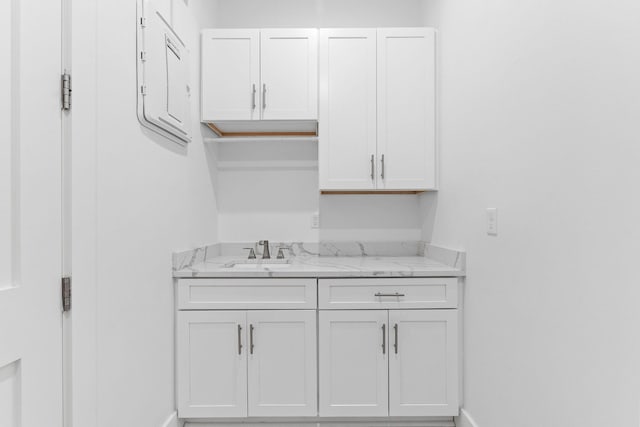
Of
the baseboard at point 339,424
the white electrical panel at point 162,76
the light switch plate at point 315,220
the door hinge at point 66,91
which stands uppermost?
the white electrical panel at point 162,76

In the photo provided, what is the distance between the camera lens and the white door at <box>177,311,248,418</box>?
73.6 inches

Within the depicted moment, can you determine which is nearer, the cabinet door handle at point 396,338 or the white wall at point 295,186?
the cabinet door handle at point 396,338

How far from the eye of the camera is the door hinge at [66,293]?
107cm

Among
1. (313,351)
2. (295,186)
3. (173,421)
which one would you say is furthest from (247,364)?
(295,186)

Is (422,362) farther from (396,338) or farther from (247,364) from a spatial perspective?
(247,364)

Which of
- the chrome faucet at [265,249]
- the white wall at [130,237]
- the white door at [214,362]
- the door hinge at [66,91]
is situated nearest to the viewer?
the door hinge at [66,91]

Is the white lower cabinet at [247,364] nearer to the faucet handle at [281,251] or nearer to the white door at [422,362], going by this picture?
the white door at [422,362]

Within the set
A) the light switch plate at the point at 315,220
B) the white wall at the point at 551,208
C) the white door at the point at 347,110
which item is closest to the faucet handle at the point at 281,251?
the light switch plate at the point at 315,220

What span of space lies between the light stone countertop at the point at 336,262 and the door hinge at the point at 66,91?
94 centimetres

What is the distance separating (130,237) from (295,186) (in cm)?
133

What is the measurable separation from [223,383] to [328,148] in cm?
140

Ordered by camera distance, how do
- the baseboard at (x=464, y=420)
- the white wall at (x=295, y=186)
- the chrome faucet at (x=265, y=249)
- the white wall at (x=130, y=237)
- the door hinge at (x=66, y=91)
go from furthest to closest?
the white wall at (x=295, y=186)
the chrome faucet at (x=265, y=249)
the baseboard at (x=464, y=420)
the white wall at (x=130, y=237)
the door hinge at (x=66, y=91)

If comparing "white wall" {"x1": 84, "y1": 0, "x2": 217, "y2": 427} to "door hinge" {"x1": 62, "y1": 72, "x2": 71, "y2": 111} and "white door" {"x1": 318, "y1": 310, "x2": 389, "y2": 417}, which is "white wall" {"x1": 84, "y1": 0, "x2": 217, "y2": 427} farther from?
"white door" {"x1": 318, "y1": 310, "x2": 389, "y2": 417}

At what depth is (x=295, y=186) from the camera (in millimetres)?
2600
